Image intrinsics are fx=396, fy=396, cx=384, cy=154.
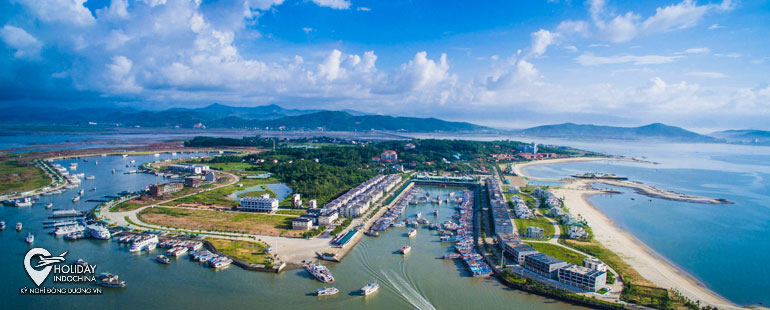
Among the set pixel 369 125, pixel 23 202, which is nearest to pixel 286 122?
pixel 369 125

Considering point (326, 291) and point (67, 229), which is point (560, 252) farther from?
point (67, 229)

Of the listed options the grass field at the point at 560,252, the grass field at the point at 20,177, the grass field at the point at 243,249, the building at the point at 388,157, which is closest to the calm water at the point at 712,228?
the grass field at the point at 560,252

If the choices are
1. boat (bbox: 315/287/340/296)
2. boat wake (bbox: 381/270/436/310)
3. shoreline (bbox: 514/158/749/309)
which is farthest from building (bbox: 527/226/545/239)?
boat (bbox: 315/287/340/296)

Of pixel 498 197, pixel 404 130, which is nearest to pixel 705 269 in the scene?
pixel 498 197

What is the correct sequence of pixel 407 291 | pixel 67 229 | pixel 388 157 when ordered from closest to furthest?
pixel 407 291 < pixel 67 229 < pixel 388 157

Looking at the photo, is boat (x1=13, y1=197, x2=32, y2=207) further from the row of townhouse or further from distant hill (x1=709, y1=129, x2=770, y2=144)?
distant hill (x1=709, y1=129, x2=770, y2=144)

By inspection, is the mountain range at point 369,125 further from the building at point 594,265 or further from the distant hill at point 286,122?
the building at point 594,265

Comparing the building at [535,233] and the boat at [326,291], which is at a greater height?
the building at [535,233]
